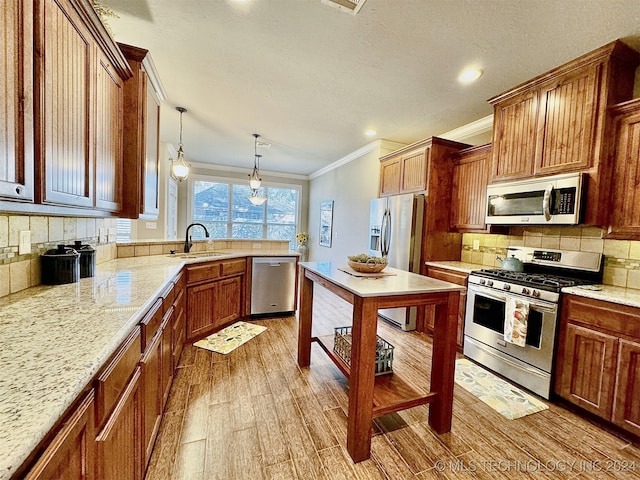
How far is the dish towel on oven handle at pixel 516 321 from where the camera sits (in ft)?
7.22

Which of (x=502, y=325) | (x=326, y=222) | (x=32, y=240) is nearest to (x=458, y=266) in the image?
(x=502, y=325)

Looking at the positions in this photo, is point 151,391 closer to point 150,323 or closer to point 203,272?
point 150,323

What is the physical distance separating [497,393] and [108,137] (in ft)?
10.9

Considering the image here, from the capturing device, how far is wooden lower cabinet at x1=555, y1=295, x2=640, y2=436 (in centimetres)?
170

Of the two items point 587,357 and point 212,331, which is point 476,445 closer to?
point 587,357

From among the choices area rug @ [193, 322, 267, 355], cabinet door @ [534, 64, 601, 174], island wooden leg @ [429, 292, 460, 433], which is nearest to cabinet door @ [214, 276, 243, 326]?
area rug @ [193, 322, 267, 355]

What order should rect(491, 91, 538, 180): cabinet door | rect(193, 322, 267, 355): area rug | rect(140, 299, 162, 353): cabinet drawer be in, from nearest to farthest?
rect(140, 299, 162, 353): cabinet drawer < rect(491, 91, 538, 180): cabinet door < rect(193, 322, 267, 355): area rug

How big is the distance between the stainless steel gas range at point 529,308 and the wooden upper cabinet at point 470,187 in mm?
542

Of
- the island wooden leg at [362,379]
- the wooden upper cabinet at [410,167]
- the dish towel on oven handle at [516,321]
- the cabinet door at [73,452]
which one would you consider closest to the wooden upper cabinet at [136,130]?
the cabinet door at [73,452]

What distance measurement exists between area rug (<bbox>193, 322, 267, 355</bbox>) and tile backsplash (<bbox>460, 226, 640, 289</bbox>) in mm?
2851

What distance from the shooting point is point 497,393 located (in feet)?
7.20

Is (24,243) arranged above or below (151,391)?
above

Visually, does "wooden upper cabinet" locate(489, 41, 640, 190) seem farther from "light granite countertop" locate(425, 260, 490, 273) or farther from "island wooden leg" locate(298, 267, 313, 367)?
"island wooden leg" locate(298, 267, 313, 367)

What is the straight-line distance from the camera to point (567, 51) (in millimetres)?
2062
